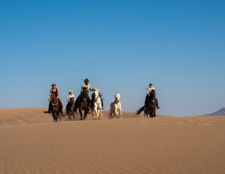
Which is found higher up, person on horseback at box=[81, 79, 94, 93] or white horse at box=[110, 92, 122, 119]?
person on horseback at box=[81, 79, 94, 93]

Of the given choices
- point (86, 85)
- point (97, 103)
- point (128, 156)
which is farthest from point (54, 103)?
point (128, 156)

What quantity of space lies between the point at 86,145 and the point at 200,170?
443 cm

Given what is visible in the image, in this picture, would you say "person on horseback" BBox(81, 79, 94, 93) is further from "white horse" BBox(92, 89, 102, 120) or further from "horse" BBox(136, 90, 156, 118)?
"horse" BBox(136, 90, 156, 118)

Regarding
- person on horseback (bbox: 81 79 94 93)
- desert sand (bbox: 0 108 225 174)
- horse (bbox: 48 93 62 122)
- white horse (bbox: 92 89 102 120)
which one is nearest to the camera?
desert sand (bbox: 0 108 225 174)

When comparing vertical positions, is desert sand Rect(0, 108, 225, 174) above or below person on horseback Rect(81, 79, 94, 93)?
below

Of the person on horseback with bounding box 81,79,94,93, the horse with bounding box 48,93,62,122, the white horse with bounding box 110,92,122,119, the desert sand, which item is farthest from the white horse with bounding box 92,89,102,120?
the desert sand

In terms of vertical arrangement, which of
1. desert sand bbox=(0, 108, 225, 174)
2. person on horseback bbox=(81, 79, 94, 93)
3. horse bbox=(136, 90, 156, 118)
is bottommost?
desert sand bbox=(0, 108, 225, 174)

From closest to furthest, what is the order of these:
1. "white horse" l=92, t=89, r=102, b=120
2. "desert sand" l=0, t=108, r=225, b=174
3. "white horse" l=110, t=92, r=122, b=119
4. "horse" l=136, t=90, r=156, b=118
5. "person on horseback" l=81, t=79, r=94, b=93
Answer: "desert sand" l=0, t=108, r=225, b=174, "horse" l=136, t=90, r=156, b=118, "white horse" l=92, t=89, r=102, b=120, "person on horseback" l=81, t=79, r=94, b=93, "white horse" l=110, t=92, r=122, b=119

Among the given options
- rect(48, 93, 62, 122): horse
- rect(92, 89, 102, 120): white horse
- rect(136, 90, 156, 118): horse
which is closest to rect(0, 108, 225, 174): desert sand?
rect(136, 90, 156, 118): horse

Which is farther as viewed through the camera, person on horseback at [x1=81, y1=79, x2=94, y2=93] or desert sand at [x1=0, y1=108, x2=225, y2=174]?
person on horseback at [x1=81, y1=79, x2=94, y2=93]

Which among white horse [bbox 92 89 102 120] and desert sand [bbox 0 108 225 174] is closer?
desert sand [bbox 0 108 225 174]

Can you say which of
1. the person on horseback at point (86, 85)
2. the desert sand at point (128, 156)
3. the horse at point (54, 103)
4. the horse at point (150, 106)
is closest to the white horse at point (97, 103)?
the person on horseback at point (86, 85)

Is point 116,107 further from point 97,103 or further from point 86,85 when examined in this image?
point 86,85

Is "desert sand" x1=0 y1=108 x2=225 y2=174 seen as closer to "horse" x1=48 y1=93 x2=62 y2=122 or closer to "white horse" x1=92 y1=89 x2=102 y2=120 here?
"horse" x1=48 y1=93 x2=62 y2=122
